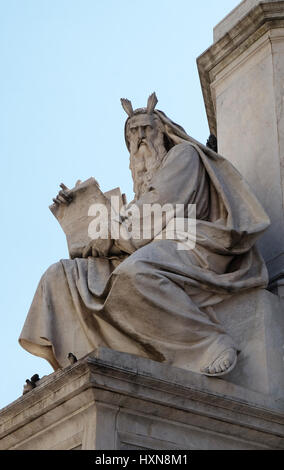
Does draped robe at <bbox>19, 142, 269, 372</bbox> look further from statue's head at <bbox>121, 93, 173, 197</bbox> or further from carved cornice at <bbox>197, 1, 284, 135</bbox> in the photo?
carved cornice at <bbox>197, 1, 284, 135</bbox>

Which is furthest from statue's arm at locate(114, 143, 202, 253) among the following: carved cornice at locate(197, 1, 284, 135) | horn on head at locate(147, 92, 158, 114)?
carved cornice at locate(197, 1, 284, 135)

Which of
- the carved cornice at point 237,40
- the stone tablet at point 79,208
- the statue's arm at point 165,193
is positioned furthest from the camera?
the carved cornice at point 237,40

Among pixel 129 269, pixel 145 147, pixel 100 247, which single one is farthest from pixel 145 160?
pixel 129 269

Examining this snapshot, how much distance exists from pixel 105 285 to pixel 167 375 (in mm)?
1325

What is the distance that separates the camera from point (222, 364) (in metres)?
7.65

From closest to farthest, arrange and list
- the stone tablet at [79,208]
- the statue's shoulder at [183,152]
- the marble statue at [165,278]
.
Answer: the marble statue at [165,278], the statue's shoulder at [183,152], the stone tablet at [79,208]

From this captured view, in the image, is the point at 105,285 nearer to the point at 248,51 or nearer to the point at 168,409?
the point at 168,409

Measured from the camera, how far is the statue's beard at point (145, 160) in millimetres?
9531

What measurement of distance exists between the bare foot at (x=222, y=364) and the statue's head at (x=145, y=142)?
2260 mm

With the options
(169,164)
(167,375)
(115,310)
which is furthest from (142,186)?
(167,375)

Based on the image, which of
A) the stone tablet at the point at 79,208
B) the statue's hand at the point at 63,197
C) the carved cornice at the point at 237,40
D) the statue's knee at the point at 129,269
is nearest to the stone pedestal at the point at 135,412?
the statue's knee at the point at 129,269

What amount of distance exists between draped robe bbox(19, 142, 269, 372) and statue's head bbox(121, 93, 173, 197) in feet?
1.09

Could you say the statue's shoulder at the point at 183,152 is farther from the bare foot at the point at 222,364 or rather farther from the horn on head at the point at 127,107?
the bare foot at the point at 222,364

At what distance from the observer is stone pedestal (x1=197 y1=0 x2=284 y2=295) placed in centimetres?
974
